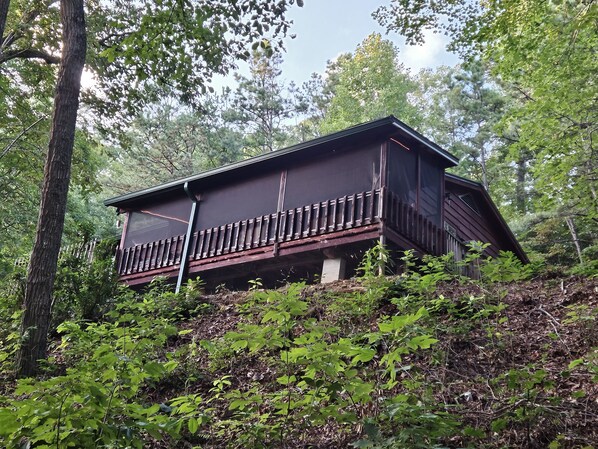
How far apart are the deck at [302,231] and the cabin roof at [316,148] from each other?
1517 millimetres

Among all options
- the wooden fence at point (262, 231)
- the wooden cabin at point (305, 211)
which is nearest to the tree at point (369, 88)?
the wooden cabin at point (305, 211)

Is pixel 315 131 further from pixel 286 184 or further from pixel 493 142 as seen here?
pixel 286 184

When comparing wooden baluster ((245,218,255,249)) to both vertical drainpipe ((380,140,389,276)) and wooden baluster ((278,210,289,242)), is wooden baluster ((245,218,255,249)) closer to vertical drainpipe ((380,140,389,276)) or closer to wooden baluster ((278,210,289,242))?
wooden baluster ((278,210,289,242))

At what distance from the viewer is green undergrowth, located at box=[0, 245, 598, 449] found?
3.27 m

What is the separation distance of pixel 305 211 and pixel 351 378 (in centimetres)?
862

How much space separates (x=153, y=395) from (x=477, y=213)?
48.3ft

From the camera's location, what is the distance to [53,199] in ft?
24.2

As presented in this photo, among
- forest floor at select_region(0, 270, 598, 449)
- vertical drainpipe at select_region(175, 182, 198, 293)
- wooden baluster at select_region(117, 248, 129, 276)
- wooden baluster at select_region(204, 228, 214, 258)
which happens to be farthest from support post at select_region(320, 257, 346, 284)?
wooden baluster at select_region(117, 248, 129, 276)

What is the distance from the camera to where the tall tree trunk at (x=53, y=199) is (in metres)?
6.84

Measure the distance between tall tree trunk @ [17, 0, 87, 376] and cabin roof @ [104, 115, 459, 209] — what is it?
5.78m

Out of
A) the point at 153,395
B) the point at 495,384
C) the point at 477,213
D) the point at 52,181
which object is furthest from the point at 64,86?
the point at 477,213

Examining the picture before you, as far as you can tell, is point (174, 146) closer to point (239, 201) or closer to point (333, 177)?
point (239, 201)

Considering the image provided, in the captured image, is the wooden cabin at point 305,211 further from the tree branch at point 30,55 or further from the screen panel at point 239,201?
the tree branch at point 30,55

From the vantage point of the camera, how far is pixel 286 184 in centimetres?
1341
